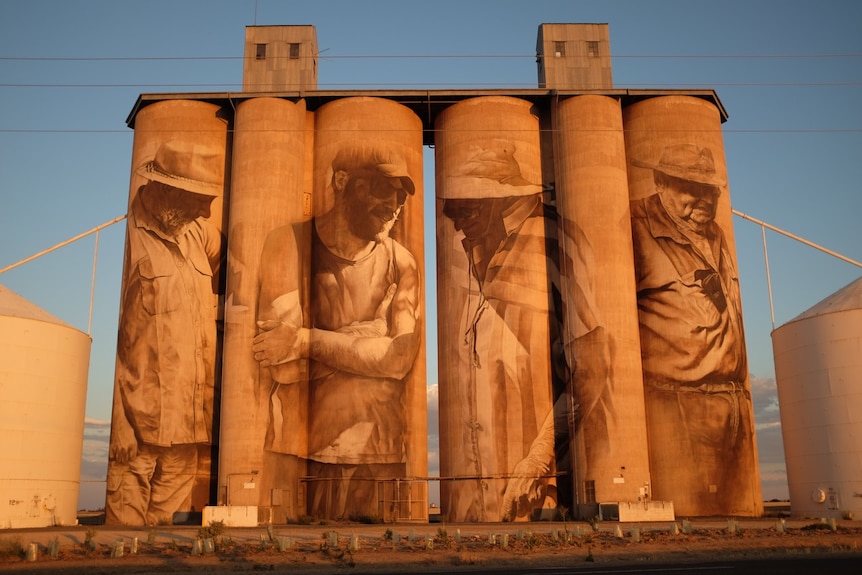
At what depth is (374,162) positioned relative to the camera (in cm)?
4928

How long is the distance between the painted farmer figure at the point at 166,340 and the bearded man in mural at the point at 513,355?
1354cm

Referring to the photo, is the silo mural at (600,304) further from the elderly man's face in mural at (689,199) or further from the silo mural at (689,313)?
the elderly man's face in mural at (689,199)

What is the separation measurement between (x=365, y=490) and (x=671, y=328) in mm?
18261

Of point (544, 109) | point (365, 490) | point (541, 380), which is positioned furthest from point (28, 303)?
point (544, 109)

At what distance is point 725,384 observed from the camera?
4600 cm

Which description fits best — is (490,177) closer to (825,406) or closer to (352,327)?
(352,327)

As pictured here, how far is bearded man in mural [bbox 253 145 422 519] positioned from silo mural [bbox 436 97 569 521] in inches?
99.8

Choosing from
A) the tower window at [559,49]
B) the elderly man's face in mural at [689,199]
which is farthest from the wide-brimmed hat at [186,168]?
the elderly man's face in mural at [689,199]

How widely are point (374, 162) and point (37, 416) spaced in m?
21.6

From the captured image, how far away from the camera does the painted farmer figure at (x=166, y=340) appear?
45.2m

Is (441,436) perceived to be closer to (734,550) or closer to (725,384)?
(725,384)

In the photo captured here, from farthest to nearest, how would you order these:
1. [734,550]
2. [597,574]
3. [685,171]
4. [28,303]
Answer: [685,171], [28,303], [734,550], [597,574]

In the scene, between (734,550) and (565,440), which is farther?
(565,440)

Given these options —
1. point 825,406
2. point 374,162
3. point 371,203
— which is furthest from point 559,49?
point 825,406
